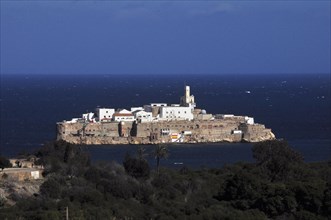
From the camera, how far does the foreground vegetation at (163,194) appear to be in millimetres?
26500

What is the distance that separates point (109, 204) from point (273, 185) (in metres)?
5.10

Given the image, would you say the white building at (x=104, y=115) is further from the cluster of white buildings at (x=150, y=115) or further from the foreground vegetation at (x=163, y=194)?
the foreground vegetation at (x=163, y=194)

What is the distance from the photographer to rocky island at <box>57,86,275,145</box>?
6588cm

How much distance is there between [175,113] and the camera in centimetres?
6931

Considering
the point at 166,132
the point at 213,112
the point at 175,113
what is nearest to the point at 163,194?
the point at 166,132

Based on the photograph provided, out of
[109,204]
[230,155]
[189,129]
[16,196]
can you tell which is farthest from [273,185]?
[189,129]

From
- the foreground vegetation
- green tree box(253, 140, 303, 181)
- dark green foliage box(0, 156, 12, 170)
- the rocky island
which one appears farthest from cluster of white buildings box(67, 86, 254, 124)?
the foreground vegetation

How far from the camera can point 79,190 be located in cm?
2809

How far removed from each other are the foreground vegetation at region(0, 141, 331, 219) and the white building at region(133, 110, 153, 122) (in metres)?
32.2

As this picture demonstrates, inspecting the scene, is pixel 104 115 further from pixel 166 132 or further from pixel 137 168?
pixel 137 168

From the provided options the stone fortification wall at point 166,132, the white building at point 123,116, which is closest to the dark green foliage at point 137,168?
the stone fortification wall at point 166,132

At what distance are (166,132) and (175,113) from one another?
2.71m

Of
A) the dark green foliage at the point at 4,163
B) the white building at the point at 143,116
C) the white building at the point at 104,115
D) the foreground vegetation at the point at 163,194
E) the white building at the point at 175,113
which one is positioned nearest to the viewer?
the foreground vegetation at the point at 163,194

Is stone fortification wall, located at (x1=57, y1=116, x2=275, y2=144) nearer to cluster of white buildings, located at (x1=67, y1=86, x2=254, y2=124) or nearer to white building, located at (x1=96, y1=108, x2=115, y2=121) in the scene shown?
cluster of white buildings, located at (x1=67, y1=86, x2=254, y2=124)
